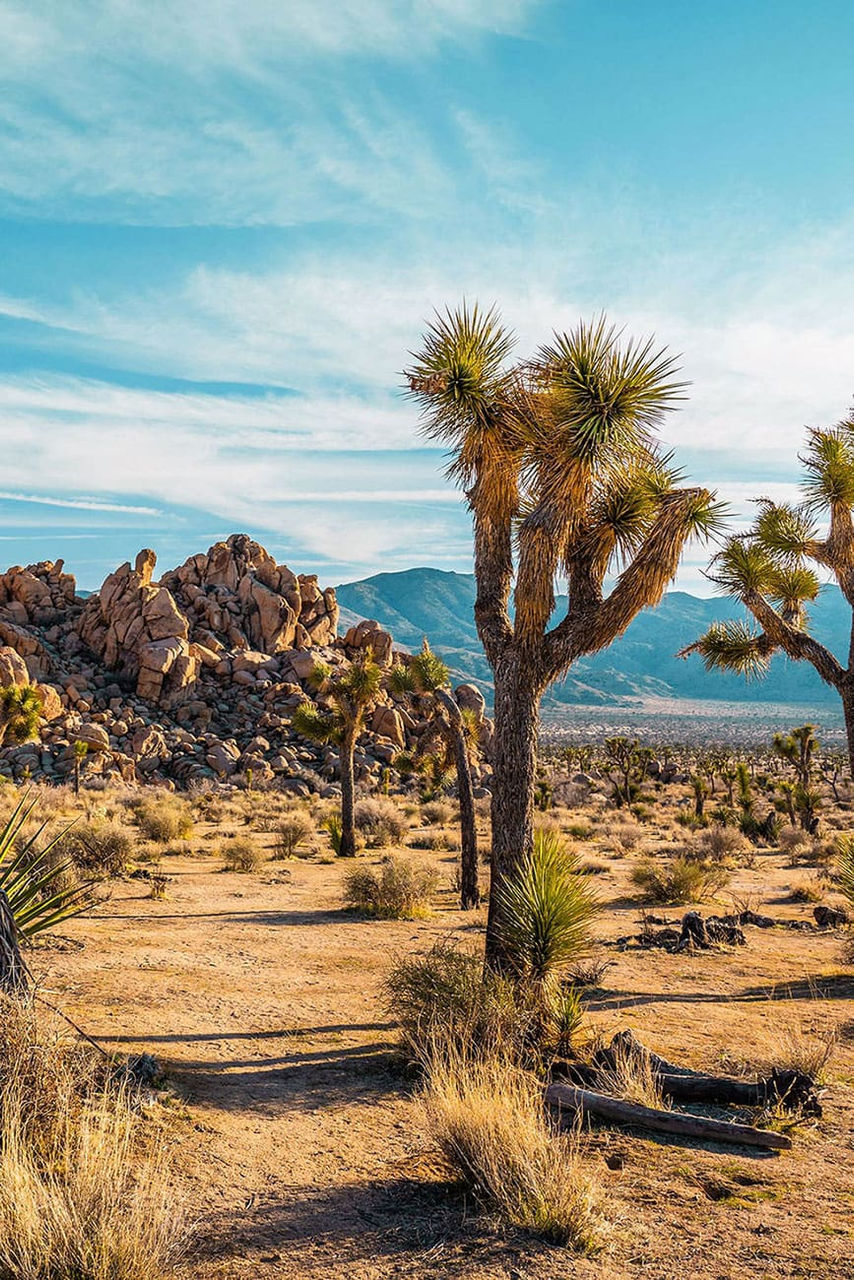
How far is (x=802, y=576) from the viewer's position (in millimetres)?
12648

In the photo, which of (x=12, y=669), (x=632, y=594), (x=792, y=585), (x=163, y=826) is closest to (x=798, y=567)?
(x=792, y=585)

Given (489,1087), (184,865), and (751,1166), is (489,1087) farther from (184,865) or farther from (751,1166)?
(184,865)

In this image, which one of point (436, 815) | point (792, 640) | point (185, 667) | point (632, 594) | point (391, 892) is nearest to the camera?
point (632, 594)

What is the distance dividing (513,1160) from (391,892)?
10.3 m

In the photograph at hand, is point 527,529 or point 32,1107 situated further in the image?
point 527,529

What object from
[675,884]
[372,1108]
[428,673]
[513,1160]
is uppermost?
[428,673]

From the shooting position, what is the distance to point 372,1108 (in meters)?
6.52

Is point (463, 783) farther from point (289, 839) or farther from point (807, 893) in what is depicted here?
point (289, 839)

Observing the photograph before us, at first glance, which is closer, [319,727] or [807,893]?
[807,893]

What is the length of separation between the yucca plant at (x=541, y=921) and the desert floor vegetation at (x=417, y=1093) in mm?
28

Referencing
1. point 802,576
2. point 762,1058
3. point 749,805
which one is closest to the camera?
point 762,1058

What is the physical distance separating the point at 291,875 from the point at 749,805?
20.0 m

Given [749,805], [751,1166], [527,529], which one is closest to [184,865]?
[527,529]

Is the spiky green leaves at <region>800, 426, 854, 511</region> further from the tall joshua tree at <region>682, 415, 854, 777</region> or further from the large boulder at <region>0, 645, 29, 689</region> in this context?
the large boulder at <region>0, 645, 29, 689</region>
